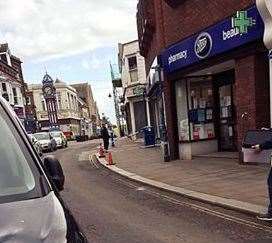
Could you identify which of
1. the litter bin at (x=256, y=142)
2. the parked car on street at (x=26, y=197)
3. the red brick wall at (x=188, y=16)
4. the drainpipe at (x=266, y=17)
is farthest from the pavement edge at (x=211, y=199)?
the parked car on street at (x=26, y=197)

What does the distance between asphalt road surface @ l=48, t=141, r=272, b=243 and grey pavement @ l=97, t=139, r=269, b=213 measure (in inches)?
18.9

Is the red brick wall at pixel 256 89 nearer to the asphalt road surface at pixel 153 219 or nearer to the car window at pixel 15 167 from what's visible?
the asphalt road surface at pixel 153 219

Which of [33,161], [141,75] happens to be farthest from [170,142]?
[141,75]

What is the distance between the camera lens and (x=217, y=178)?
11680 mm

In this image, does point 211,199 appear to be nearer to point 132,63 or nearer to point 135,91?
point 135,91

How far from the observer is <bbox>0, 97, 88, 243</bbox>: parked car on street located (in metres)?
2.19

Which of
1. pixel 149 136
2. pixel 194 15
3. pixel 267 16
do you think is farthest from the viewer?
pixel 149 136

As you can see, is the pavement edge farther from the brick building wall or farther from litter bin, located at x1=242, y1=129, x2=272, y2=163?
the brick building wall

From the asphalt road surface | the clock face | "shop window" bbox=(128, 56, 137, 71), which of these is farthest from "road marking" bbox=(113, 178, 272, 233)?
the clock face

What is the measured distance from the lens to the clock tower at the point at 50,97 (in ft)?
242

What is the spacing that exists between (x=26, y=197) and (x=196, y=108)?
15.6 meters

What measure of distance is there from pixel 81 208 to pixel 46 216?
A: 7.43 m

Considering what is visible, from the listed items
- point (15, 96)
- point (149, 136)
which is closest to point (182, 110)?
point (149, 136)

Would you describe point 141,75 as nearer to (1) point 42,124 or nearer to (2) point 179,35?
(2) point 179,35
